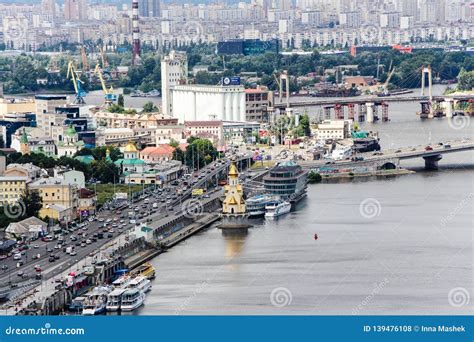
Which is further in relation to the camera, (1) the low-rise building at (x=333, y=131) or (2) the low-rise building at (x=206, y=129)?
(1) the low-rise building at (x=333, y=131)

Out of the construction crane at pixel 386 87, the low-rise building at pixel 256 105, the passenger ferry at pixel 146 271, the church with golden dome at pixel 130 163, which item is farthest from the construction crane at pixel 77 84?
the passenger ferry at pixel 146 271

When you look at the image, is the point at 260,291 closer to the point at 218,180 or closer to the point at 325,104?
the point at 218,180
